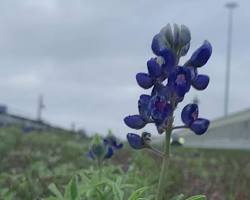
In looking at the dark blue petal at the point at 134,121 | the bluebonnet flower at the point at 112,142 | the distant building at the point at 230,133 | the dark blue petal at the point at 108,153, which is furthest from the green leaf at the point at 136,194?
the distant building at the point at 230,133

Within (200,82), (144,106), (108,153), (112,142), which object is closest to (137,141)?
(144,106)

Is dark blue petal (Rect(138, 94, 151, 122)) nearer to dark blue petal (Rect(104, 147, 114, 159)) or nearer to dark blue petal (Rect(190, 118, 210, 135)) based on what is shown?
dark blue petal (Rect(190, 118, 210, 135))

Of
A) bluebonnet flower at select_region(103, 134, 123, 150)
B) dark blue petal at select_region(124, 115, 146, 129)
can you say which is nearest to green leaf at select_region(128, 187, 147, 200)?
dark blue petal at select_region(124, 115, 146, 129)

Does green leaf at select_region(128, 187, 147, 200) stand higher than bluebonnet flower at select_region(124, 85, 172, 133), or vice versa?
bluebonnet flower at select_region(124, 85, 172, 133)

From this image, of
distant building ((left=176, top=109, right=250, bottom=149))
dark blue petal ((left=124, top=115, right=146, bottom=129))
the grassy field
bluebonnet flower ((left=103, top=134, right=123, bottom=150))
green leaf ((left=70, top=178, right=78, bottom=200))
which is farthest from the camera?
distant building ((left=176, top=109, right=250, bottom=149))

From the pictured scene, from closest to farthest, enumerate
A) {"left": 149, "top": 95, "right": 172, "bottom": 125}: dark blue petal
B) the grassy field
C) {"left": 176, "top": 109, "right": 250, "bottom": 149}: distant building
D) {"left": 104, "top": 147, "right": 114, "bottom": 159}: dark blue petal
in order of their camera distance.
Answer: {"left": 149, "top": 95, "right": 172, "bottom": 125}: dark blue petal < the grassy field < {"left": 104, "top": 147, "right": 114, "bottom": 159}: dark blue petal < {"left": 176, "top": 109, "right": 250, "bottom": 149}: distant building

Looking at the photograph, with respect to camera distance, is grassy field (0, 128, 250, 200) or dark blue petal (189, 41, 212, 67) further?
grassy field (0, 128, 250, 200)

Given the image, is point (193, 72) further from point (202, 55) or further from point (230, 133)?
point (230, 133)

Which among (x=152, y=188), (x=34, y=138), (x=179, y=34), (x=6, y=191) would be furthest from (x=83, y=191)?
(x=34, y=138)

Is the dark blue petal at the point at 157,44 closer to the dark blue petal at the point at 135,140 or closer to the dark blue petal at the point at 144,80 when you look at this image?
the dark blue petal at the point at 144,80
